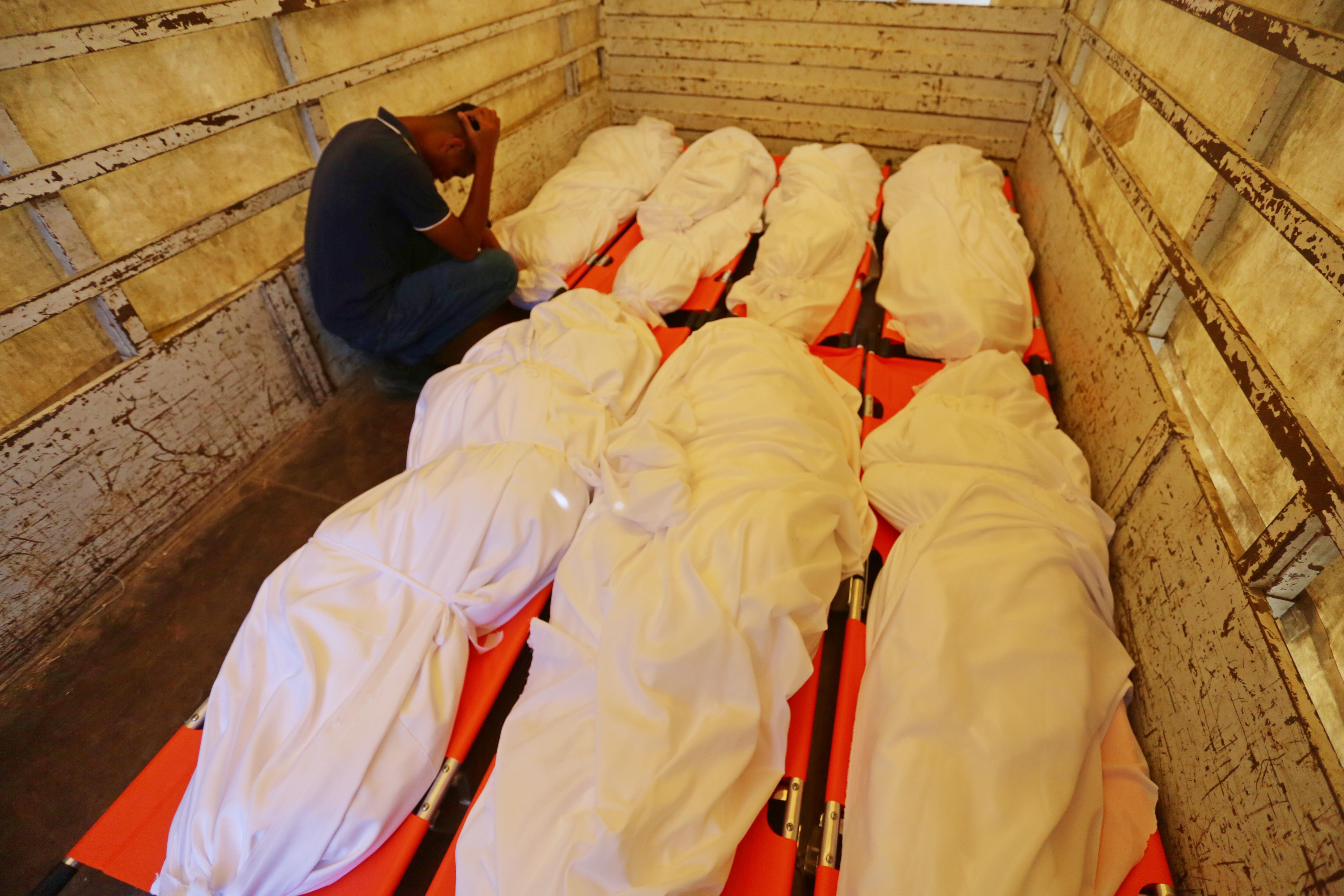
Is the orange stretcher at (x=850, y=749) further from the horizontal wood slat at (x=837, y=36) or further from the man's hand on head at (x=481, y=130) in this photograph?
the horizontal wood slat at (x=837, y=36)

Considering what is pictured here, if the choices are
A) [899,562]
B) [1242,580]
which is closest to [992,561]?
[899,562]

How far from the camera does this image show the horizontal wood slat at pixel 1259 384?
879 millimetres

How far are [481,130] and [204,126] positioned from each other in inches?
31.2

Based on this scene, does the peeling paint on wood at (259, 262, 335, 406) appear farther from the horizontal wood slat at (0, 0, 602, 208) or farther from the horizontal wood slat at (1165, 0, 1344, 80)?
the horizontal wood slat at (1165, 0, 1344, 80)

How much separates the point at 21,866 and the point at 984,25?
4413 millimetres

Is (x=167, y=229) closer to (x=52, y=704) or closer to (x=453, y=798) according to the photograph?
(x=52, y=704)

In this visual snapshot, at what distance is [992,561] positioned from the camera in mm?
1282

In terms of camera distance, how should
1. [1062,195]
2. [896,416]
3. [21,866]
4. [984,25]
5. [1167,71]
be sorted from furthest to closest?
[984,25] < [1062,195] < [1167,71] < [896,416] < [21,866]

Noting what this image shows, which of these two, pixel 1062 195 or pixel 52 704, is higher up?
pixel 1062 195

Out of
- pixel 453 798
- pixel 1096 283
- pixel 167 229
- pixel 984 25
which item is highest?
pixel 984 25

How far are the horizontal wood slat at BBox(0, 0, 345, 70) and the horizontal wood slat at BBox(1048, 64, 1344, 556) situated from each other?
2.47m

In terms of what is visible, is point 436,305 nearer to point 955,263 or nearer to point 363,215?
point 363,215

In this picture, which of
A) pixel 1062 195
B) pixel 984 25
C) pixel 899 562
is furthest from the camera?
pixel 984 25

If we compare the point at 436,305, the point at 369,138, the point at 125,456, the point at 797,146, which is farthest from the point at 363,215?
the point at 797,146
